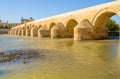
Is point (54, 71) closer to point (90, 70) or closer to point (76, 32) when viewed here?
point (90, 70)

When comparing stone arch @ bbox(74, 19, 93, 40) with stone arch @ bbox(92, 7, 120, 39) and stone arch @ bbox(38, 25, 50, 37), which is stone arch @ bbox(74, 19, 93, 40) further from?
stone arch @ bbox(38, 25, 50, 37)

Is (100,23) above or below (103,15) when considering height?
below

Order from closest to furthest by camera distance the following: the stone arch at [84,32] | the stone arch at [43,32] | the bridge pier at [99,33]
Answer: the stone arch at [84,32] < the bridge pier at [99,33] < the stone arch at [43,32]

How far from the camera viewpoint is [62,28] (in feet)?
72.3

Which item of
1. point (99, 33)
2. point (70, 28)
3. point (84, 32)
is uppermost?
point (70, 28)

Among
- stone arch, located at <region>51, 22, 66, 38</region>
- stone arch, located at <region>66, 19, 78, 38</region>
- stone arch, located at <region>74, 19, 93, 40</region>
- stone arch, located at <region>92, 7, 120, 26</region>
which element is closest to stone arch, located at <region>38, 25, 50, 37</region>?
stone arch, located at <region>51, 22, 66, 38</region>

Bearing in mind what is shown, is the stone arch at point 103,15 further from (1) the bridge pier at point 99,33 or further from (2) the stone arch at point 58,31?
(2) the stone arch at point 58,31

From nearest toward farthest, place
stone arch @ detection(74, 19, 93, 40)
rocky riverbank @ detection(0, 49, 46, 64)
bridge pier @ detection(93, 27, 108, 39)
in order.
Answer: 1. rocky riverbank @ detection(0, 49, 46, 64)
2. stone arch @ detection(74, 19, 93, 40)
3. bridge pier @ detection(93, 27, 108, 39)

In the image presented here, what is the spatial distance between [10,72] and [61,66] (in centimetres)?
160

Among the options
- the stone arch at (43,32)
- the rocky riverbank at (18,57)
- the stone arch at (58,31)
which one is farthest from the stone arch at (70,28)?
the rocky riverbank at (18,57)

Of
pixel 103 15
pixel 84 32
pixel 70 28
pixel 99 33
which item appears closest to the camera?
pixel 103 15

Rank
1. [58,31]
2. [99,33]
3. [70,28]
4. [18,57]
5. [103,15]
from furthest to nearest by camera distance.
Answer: [70,28] → [58,31] → [99,33] → [103,15] → [18,57]

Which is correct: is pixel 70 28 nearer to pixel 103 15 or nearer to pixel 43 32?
pixel 43 32

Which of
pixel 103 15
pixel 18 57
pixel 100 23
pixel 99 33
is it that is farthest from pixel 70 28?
pixel 18 57
